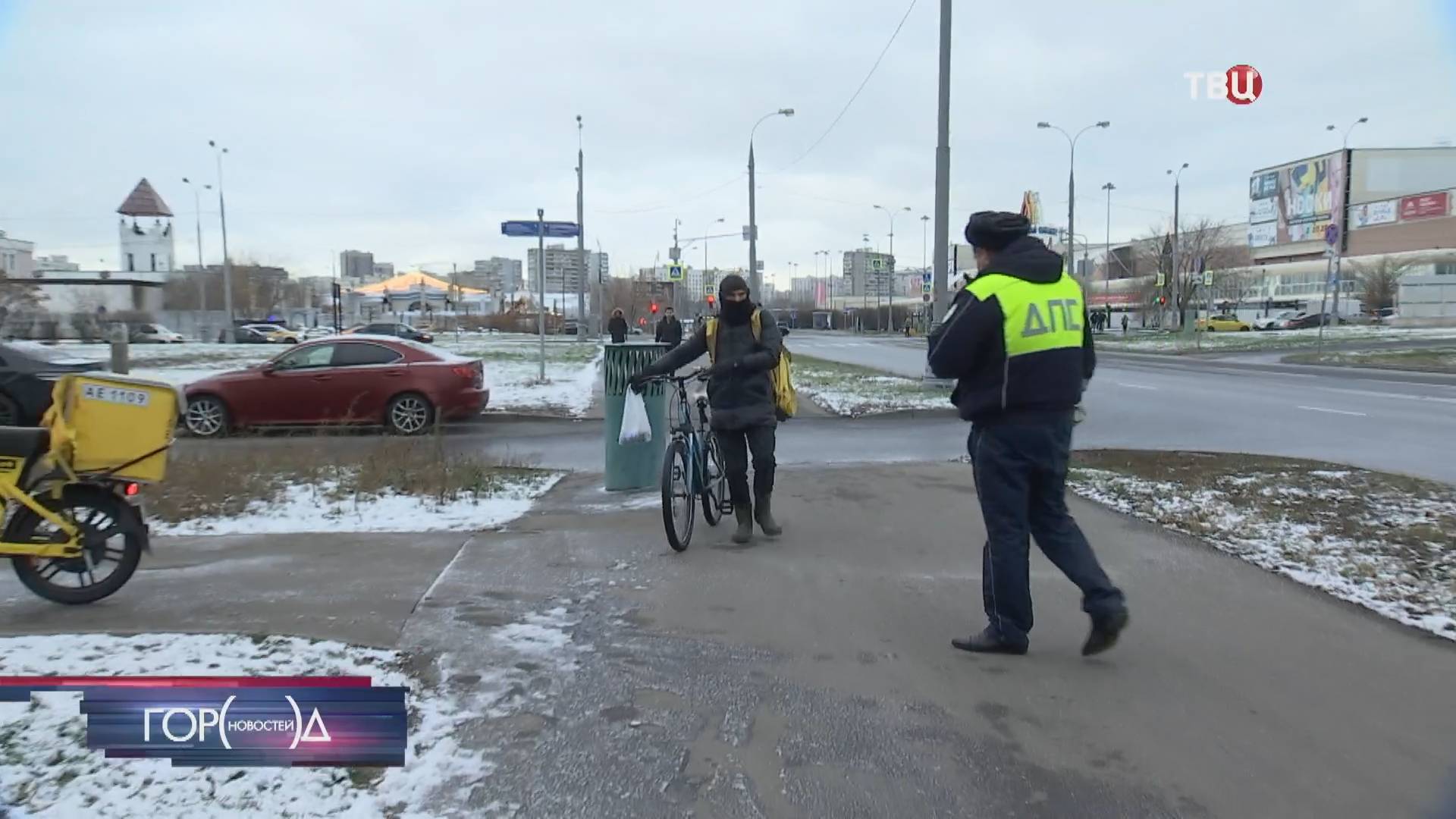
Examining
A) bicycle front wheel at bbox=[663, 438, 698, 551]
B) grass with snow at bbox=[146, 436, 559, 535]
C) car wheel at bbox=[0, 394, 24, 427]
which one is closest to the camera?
bicycle front wheel at bbox=[663, 438, 698, 551]

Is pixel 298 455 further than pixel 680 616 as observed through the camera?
Yes

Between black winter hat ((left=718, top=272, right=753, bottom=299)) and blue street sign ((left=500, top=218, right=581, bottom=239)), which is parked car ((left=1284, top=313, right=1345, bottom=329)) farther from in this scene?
black winter hat ((left=718, top=272, right=753, bottom=299))

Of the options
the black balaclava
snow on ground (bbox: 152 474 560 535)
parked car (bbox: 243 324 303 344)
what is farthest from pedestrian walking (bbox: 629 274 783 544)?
parked car (bbox: 243 324 303 344)

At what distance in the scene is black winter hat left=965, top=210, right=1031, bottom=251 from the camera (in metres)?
4.36

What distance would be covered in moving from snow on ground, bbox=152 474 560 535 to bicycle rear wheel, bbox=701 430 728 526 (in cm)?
149

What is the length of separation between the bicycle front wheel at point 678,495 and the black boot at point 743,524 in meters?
0.30

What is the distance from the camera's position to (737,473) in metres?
6.59

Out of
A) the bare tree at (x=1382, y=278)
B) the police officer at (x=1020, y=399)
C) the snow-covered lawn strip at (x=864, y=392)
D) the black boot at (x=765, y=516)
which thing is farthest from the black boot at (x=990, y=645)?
the bare tree at (x=1382, y=278)

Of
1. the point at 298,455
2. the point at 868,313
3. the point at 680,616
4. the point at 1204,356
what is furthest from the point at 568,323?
the point at 680,616

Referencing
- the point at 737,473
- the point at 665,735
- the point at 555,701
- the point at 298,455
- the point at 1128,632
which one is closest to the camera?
the point at 665,735

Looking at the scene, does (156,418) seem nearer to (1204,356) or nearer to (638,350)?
(638,350)

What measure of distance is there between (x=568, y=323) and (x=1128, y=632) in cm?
8361

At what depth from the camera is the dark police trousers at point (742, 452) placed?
6582 mm

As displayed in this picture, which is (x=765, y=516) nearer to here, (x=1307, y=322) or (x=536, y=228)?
(x=536, y=228)
